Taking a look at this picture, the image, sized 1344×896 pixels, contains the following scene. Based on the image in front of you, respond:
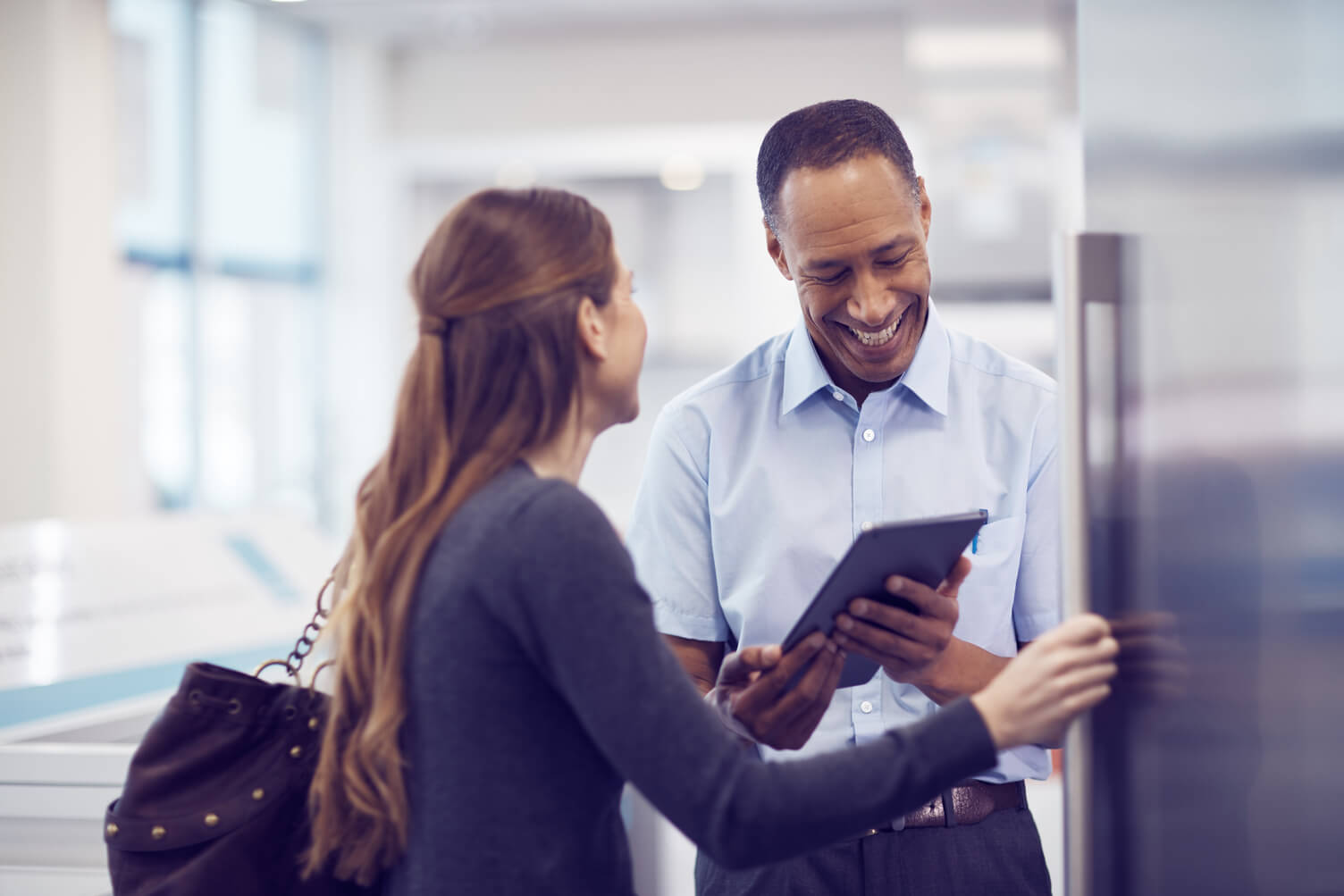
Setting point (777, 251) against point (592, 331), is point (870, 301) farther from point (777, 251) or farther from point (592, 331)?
point (592, 331)

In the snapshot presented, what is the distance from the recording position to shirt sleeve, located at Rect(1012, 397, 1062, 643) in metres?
1.36

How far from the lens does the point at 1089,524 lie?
892mm

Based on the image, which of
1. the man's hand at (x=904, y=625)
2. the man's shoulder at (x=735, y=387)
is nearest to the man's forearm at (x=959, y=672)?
the man's hand at (x=904, y=625)

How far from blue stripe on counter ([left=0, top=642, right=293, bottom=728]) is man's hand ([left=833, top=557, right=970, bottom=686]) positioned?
3.87ft

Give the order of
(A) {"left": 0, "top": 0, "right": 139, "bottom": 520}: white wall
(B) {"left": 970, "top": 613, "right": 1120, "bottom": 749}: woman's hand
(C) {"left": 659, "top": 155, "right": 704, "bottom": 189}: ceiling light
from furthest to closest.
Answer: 1. (C) {"left": 659, "top": 155, "right": 704, "bottom": 189}: ceiling light
2. (A) {"left": 0, "top": 0, "right": 139, "bottom": 520}: white wall
3. (B) {"left": 970, "top": 613, "right": 1120, "bottom": 749}: woman's hand

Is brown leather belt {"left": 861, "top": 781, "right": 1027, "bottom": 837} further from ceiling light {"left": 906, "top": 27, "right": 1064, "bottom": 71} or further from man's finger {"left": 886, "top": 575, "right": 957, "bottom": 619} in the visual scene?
ceiling light {"left": 906, "top": 27, "right": 1064, "bottom": 71}

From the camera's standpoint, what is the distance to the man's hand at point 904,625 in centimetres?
111

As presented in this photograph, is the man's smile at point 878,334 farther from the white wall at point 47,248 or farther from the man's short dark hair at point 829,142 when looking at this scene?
the white wall at point 47,248

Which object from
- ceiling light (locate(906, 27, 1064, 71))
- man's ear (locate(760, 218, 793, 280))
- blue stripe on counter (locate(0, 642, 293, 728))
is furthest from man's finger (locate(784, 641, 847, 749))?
ceiling light (locate(906, 27, 1064, 71))

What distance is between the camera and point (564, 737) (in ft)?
3.13

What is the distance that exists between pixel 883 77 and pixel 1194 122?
4.96m

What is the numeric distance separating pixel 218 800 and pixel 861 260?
2.67ft

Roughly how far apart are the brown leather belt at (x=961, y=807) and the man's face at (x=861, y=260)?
0.45 metres

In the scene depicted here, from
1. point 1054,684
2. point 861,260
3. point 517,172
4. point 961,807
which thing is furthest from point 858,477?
point 517,172
